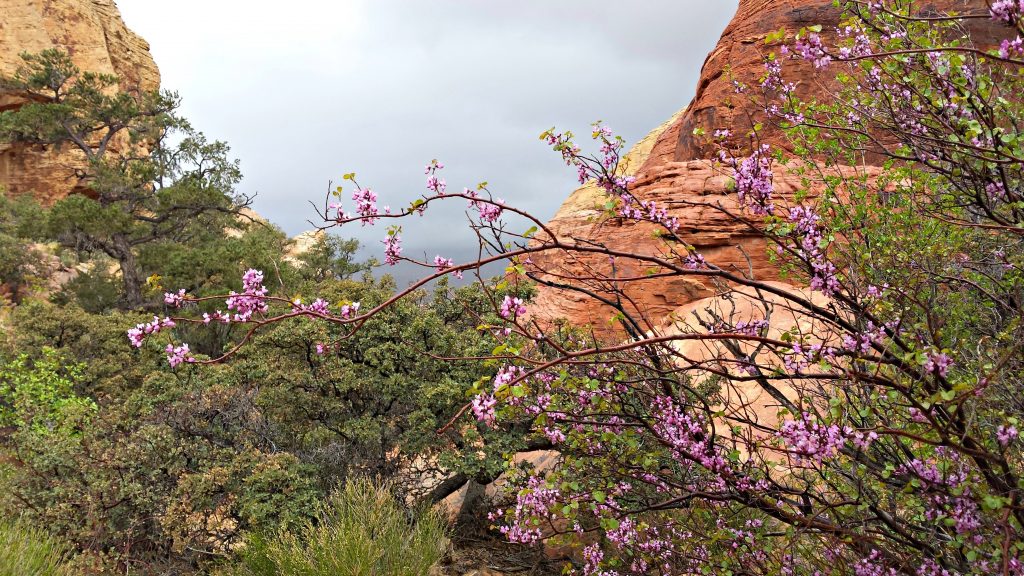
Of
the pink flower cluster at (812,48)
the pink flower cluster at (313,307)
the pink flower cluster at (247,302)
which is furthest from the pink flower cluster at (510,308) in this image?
the pink flower cluster at (812,48)

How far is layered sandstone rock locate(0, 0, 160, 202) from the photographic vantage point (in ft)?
130

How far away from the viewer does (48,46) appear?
42156 millimetres

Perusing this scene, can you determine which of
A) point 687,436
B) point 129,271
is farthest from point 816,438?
point 129,271

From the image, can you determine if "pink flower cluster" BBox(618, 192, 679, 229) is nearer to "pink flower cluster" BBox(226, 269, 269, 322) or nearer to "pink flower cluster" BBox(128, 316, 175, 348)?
"pink flower cluster" BBox(226, 269, 269, 322)

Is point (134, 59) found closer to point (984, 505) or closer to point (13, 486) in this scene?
point (13, 486)

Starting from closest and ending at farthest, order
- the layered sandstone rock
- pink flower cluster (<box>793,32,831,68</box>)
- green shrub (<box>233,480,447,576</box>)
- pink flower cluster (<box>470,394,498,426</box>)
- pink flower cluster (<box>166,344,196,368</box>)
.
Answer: pink flower cluster (<box>470,394,498,426</box>)
pink flower cluster (<box>166,344,196,368</box>)
pink flower cluster (<box>793,32,831,68</box>)
green shrub (<box>233,480,447,576</box>)
the layered sandstone rock

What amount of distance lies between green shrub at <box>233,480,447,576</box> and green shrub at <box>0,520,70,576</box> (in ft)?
6.28

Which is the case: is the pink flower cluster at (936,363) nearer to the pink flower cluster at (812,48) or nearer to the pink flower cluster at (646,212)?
the pink flower cluster at (646,212)

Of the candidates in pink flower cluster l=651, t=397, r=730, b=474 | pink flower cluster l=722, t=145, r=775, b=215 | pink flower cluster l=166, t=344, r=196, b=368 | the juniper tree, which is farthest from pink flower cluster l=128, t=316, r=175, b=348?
the juniper tree

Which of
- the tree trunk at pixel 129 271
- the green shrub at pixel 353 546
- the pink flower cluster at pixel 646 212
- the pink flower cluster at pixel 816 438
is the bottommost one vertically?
the green shrub at pixel 353 546

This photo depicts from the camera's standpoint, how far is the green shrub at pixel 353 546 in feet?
19.5

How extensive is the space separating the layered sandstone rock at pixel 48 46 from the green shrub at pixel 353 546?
38092mm

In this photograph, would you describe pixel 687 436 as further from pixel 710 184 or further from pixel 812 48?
pixel 710 184

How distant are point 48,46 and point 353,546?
54038 mm
